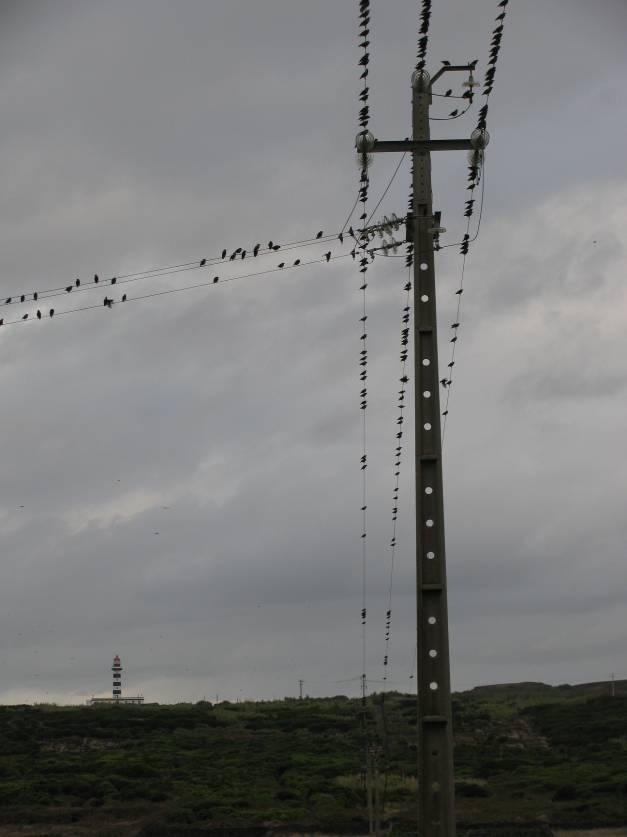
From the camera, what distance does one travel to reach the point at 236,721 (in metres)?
85.1

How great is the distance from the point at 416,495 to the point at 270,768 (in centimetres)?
4664

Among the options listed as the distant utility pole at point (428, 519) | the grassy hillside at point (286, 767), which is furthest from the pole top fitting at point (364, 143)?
the grassy hillside at point (286, 767)

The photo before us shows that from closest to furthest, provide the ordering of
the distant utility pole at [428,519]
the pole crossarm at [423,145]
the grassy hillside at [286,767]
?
the distant utility pole at [428,519] → the pole crossarm at [423,145] → the grassy hillside at [286,767]

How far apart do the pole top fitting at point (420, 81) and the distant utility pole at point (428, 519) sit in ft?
1.55

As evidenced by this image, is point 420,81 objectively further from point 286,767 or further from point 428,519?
point 286,767

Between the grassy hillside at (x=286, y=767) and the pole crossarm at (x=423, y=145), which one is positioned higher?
the pole crossarm at (x=423, y=145)

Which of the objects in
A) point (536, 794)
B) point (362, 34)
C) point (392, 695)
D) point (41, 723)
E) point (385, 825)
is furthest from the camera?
point (392, 695)

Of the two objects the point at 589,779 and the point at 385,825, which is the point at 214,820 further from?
the point at 589,779

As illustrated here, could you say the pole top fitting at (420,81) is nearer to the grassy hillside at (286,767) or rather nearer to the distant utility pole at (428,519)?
the distant utility pole at (428,519)

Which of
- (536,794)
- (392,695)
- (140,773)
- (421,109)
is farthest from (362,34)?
(392,695)

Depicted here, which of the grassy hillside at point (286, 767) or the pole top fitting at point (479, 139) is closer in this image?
the pole top fitting at point (479, 139)

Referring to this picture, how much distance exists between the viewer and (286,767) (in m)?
61.0

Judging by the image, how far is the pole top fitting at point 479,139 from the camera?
19.0 m

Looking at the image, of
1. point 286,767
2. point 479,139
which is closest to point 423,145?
point 479,139
